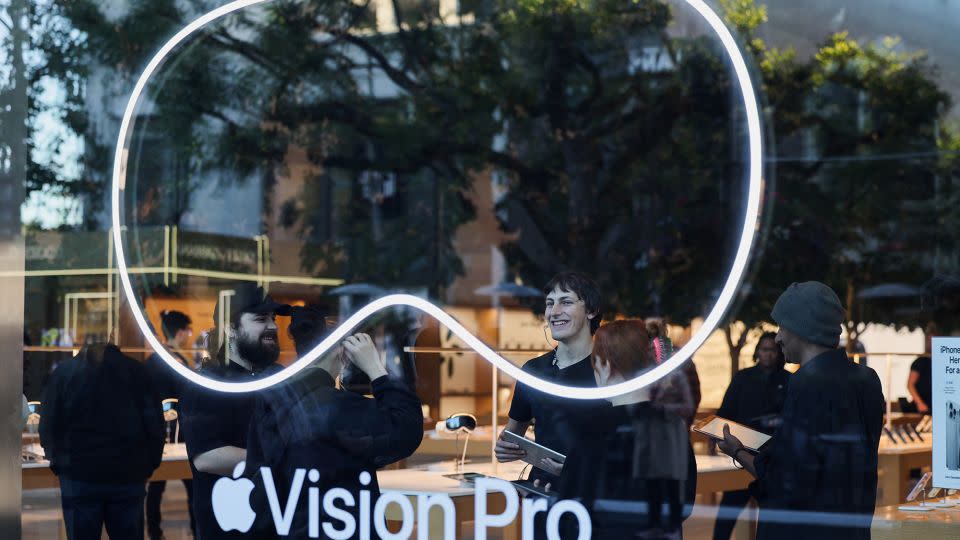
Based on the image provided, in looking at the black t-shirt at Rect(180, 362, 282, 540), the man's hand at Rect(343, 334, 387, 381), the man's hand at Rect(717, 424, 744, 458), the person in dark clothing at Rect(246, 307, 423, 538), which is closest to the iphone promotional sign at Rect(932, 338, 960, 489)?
the man's hand at Rect(717, 424, 744, 458)

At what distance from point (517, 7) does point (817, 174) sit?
2.84 m

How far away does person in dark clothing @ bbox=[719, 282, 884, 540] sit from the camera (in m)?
3.85

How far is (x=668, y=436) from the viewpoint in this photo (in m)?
4.10

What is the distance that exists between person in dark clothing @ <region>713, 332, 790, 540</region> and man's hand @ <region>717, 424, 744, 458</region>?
0.75ft

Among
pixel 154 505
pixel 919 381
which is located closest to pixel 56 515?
pixel 154 505

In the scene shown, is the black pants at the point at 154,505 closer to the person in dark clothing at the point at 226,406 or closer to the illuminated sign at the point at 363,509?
the person in dark clothing at the point at 226,406

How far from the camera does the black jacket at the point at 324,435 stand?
428 cm

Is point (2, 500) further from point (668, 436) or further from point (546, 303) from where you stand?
point (668, 436)

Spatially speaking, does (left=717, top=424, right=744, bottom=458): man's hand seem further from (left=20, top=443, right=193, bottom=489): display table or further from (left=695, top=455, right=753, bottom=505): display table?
(left=20, top=443, right=193, bottom=489): display table

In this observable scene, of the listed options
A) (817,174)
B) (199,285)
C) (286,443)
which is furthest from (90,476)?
(817,174)

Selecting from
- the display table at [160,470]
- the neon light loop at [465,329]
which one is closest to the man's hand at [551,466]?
the neon light loop at [465,329]

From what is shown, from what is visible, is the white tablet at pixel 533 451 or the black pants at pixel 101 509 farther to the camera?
the black pants at pixel 101 509

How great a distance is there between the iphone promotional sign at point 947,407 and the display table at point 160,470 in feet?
8.39

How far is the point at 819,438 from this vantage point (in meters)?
3.84
